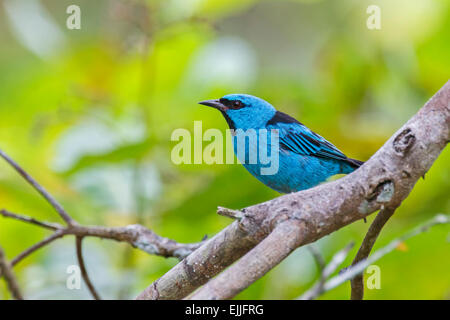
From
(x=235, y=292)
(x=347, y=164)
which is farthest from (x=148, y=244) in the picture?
(x=235, y=292)

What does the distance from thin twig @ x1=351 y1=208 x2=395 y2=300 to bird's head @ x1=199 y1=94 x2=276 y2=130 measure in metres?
0.75

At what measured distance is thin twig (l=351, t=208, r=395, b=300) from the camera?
1.86 m

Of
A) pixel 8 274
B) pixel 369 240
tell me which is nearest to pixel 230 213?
pixel 369 240

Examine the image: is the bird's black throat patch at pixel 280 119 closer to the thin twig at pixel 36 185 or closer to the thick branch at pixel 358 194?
the thick branch at pixel 358 194

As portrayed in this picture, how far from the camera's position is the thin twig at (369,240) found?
1859 mm

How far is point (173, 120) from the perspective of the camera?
384cm

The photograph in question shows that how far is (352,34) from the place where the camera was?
4656 mm

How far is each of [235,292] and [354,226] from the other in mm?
2337

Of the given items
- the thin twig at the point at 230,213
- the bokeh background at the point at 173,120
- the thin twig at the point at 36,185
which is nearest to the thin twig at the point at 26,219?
the thin twig at the point at 36,185

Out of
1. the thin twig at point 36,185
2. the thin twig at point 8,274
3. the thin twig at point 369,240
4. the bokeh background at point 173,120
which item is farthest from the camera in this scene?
the bokeh background at point 173,120

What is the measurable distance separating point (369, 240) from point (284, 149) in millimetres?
657

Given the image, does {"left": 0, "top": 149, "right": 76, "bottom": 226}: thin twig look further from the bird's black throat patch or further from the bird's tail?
the bird's tail
